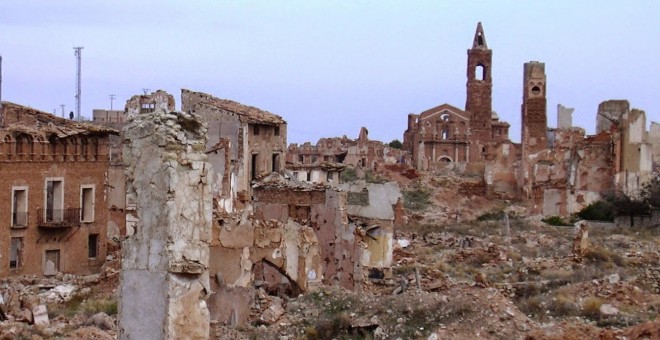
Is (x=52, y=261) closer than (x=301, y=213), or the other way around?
(x=301, y=213)

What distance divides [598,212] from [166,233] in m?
37.7

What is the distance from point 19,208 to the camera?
31.4 meters

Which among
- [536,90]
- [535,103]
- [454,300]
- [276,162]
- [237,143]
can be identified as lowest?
[454,300]

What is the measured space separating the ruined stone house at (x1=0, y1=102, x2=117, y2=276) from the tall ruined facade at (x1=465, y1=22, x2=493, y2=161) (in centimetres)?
4586

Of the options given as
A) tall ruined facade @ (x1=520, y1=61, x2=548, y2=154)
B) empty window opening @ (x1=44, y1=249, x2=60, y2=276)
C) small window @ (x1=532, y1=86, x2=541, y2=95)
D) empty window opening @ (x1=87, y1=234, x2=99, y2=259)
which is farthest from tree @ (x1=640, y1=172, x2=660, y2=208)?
empty window opening @ (x1=44, y1=249, x2=60, y2=276)

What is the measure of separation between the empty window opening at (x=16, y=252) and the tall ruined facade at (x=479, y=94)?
48995 mm

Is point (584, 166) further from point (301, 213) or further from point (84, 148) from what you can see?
point (301, 213)

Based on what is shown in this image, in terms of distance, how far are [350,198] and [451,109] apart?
4489cm

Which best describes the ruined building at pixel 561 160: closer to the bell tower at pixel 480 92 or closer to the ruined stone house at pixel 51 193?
the bell tower at pixel 480 92

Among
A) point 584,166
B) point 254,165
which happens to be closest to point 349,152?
point 584,166

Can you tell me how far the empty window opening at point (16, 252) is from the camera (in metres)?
31.0

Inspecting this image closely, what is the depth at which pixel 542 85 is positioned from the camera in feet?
201

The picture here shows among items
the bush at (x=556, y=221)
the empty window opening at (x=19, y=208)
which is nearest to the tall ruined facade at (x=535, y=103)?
the bush at (x=556, y=221)

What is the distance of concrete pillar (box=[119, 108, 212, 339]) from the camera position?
41.8 feet
